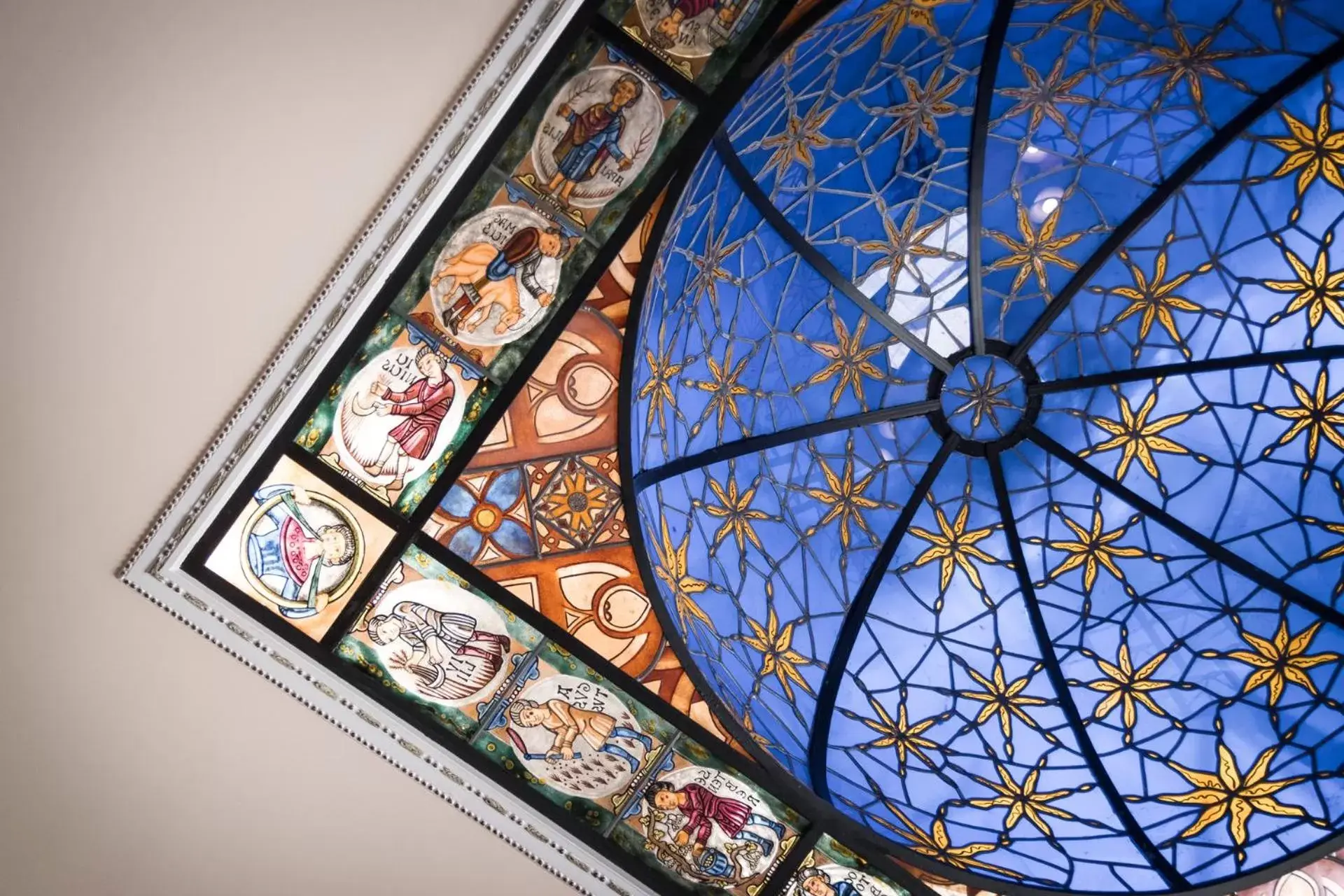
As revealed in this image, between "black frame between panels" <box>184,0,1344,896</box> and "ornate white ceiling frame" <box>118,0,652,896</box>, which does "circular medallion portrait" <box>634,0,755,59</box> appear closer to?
"black frame between panels" <box>184,0,1344,896</box>

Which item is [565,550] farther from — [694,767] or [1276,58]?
[1276,58]

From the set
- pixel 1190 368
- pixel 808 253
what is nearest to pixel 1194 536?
pixel 1190 368

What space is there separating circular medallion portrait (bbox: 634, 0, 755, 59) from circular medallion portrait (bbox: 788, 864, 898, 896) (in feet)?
13.2

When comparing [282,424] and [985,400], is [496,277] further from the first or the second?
[985,400]

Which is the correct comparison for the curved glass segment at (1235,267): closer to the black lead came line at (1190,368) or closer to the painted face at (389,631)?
the black lead came line at (1190,368)

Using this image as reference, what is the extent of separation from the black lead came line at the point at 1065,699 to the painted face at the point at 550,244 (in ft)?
10.1

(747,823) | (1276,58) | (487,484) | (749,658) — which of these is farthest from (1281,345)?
(487,484)

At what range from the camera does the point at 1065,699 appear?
21.7ft

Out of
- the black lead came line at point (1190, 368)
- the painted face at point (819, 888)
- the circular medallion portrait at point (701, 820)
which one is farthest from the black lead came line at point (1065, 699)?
the circular medallion portrait at point (701, 820)

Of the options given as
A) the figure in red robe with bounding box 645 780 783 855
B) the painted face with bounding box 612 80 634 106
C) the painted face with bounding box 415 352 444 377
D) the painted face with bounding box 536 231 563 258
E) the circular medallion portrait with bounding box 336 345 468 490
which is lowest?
the figure in red robe with bounding box 645 780 783 855

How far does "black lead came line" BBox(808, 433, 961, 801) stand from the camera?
6.29m

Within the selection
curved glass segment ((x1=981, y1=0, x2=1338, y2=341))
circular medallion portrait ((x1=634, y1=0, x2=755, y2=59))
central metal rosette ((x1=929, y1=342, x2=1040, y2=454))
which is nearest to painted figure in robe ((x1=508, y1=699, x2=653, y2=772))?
central metal rosette ((x1=929, y1=342, x2=1040, y2=454))

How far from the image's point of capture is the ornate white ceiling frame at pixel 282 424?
4.73 metres

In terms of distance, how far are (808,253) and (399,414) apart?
251 cm
